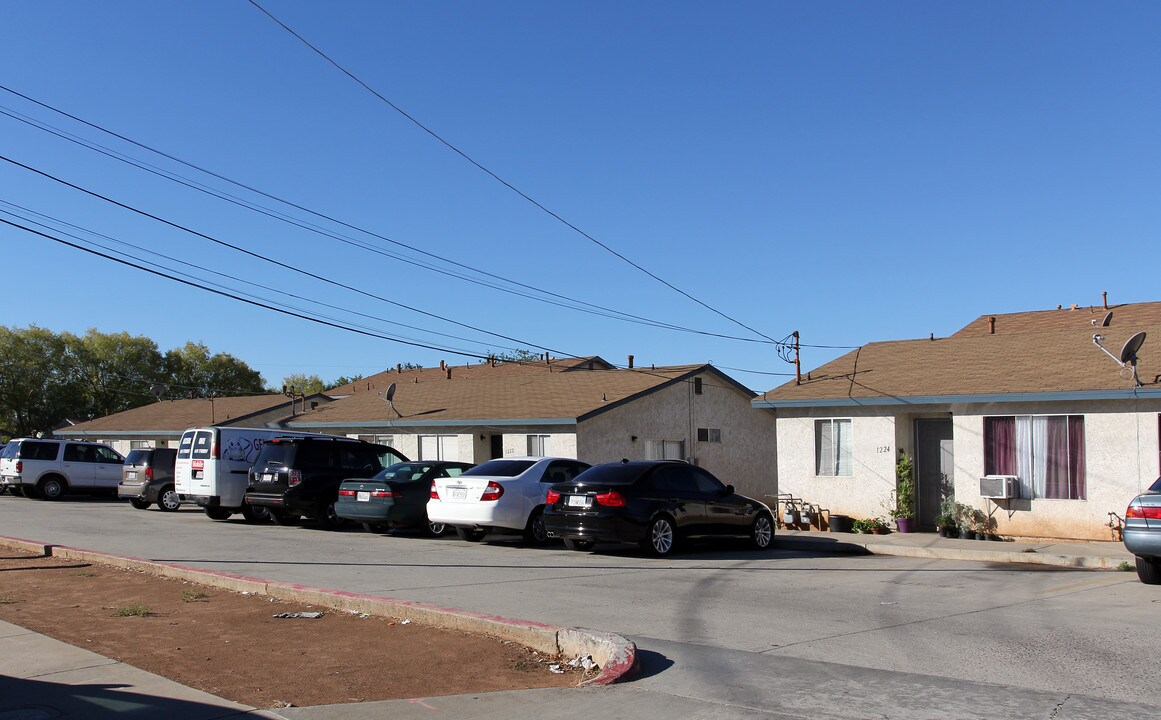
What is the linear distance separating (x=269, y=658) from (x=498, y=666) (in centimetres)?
180

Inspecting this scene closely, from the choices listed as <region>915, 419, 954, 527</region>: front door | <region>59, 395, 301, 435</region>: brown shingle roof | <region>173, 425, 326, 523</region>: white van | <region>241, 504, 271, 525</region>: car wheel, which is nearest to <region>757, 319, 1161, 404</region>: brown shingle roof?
Answer: <region>915, 419, 954, 527</region>: front door

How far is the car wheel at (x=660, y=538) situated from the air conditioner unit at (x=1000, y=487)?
5991 millimetres

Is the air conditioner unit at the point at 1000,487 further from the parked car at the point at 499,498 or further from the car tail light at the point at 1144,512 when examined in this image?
the parked car at the point at 499,498

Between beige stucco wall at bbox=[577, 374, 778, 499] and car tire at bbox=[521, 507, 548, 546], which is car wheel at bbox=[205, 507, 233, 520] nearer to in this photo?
beige stucco wall at bbox=[577, 374, 778, 499]

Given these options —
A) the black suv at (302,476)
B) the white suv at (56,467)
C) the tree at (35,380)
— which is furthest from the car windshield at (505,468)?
the tree at (35,380)

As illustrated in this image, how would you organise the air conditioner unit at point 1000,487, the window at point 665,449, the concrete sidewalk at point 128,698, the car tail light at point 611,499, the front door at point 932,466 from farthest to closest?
the window at point 665,449
the front door at point 932,466
the air conditioner unit at point 1000,487
the car tail light at point 611,499
the concrete sidewalk at point 128,698

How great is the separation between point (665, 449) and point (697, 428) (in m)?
1.51

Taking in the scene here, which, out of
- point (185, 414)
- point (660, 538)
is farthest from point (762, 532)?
point (185, 414)

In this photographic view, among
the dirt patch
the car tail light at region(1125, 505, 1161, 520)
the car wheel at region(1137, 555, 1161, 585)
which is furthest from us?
the car wheel at region(1137, 555, 1161, 585)

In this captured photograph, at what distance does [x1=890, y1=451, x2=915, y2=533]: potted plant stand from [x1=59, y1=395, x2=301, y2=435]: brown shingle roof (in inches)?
1082

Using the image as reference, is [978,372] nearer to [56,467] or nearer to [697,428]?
[697,428]

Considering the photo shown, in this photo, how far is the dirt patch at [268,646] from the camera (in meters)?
6.81

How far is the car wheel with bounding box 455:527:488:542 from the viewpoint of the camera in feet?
56.5

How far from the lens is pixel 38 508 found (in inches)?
1008
